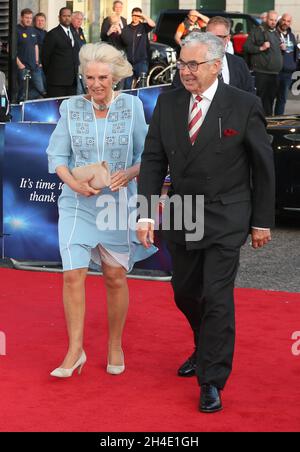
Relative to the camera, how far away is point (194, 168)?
612cm

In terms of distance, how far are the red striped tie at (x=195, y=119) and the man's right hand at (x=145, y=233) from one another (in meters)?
0.53

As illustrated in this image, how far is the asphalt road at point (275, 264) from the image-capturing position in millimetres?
9547

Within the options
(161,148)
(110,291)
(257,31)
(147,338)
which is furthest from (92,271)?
(257,31)

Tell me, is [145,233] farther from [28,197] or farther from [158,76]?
[158,76]

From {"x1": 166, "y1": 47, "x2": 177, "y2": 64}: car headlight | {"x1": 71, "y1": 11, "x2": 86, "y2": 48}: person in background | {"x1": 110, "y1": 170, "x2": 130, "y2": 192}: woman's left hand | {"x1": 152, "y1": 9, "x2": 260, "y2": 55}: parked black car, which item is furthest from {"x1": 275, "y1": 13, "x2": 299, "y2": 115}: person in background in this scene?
{"x1": 110, "y1": 170, "x2": 130, "y2": 192}: woman's left hand

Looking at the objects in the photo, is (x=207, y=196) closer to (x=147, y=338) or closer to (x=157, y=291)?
(x=147, y=338)

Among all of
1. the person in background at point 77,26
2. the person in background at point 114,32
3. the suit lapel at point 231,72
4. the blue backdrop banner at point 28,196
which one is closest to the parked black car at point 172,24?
the person in background at point 114,32

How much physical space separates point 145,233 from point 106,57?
1.05 metres

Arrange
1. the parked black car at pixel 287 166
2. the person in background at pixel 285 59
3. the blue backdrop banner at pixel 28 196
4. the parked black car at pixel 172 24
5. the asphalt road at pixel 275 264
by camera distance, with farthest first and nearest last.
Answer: the parked black car at pixel 172 24
the person in background at pixel 285 59
the parked black car at pixel 287 166
the blue backdrop banner at pixel 28 196
the asphalt road at pixel 275 264

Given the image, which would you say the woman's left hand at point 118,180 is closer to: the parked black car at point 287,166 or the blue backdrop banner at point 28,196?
the blue backdrop banner at point 28,196

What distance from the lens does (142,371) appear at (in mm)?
6871

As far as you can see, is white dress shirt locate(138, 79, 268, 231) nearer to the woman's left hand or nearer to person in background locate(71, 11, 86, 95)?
the woman's left hand

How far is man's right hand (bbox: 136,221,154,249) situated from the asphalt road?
3.27 m

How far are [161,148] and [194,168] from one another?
27 centimetres
